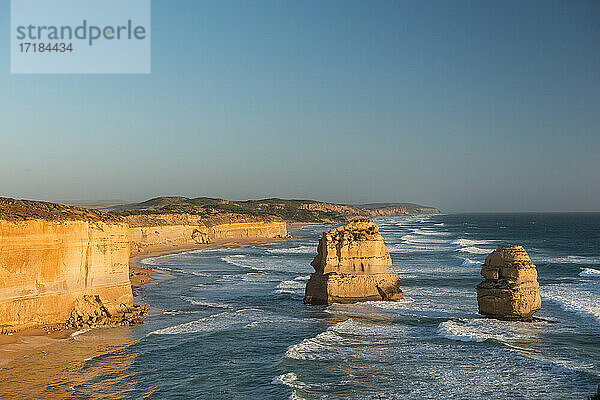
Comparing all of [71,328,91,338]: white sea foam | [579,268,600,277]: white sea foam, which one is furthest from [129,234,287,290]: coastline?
[579,268,600,277]: white sea foam

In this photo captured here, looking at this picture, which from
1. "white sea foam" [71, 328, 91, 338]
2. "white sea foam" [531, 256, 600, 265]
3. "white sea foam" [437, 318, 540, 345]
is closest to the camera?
"white sea foam" [437, 318, 540, 345]

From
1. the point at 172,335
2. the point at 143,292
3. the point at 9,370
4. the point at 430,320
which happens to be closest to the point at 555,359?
the point at 430,320

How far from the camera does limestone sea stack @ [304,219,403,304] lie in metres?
28.6

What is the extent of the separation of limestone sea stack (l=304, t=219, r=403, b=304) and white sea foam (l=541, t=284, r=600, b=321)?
29.3 feet

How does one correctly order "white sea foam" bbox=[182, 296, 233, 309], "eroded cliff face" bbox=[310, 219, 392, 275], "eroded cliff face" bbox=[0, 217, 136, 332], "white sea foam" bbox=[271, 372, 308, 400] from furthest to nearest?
"white sea foam" bbox=[182, 296, 233, 309], "eroded cliff face" bbox=[310, 219, 392, 275], "eroded cliff face" bbox=[0, 217, 136, 332], "white sea foam" bbox=[271, 372, 308, 400]

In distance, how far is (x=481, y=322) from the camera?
24516 mm

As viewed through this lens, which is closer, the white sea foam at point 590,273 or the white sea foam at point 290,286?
the white sea foam at point 290,286

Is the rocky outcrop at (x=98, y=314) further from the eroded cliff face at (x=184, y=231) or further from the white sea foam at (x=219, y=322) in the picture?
the eroded cliff face at (x=184, y=231)

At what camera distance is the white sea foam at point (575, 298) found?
2787cm

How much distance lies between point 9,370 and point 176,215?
63.5 m

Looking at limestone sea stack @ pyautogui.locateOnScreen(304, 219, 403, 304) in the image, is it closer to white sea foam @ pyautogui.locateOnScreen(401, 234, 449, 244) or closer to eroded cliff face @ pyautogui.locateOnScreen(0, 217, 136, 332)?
eroded cliff face @ pyautogui.locateOnScreen(0, 217, 136, 332)

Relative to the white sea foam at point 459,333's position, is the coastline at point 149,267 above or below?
above

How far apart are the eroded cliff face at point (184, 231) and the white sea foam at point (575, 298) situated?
43394 mm

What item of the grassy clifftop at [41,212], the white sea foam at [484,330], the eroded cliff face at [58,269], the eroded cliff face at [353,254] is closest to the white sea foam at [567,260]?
the eroded cliff face at [353,254]
